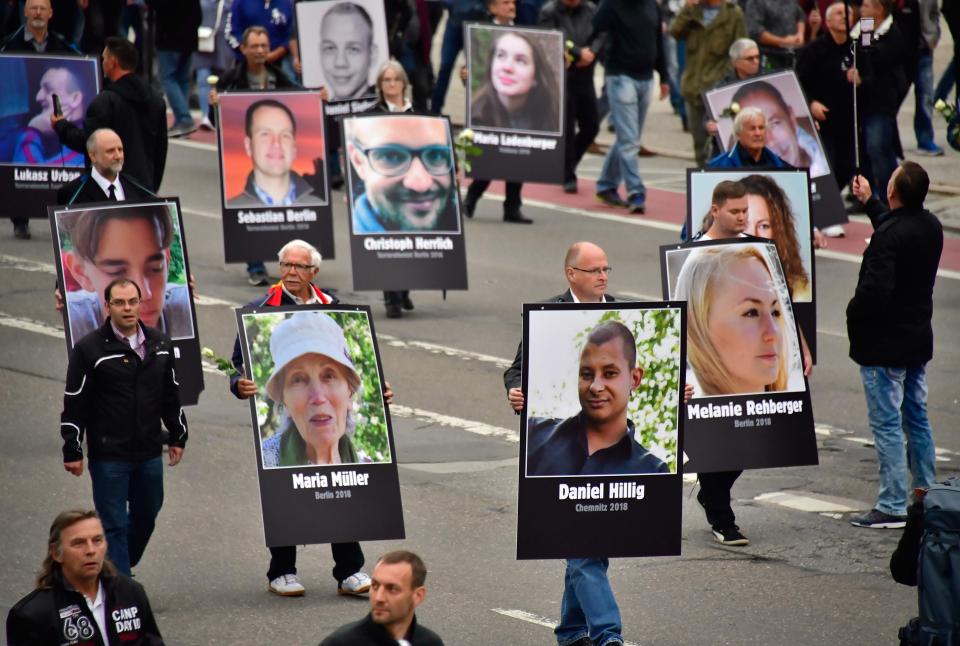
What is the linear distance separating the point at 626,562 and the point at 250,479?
100 inches

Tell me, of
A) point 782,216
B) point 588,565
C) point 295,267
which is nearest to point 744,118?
point 782,216

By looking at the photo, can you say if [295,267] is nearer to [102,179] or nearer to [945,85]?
[102,179]

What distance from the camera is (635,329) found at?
8.48 meters

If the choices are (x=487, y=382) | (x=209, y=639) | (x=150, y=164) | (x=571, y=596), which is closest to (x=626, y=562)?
(x=571, y=596)

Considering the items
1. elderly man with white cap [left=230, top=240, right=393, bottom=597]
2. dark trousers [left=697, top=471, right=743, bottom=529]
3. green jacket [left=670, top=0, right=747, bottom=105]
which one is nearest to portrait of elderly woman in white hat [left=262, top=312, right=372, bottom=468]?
elderly man with white cap [left=230, top=240, right=393, bottom=597]

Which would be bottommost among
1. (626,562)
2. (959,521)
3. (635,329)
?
(626,562)

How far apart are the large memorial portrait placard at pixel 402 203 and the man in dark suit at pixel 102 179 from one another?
3.21 m

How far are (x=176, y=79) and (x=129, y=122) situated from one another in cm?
881

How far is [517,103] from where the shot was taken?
17.8 meters

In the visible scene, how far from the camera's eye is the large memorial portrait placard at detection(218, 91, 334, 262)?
15297 mm

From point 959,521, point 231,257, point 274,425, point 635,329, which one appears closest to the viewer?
point 959,521

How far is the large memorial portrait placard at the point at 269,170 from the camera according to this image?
15.3 m

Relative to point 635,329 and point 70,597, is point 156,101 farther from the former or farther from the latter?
point 70,597

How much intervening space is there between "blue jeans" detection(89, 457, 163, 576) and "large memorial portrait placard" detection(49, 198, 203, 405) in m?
1.85
